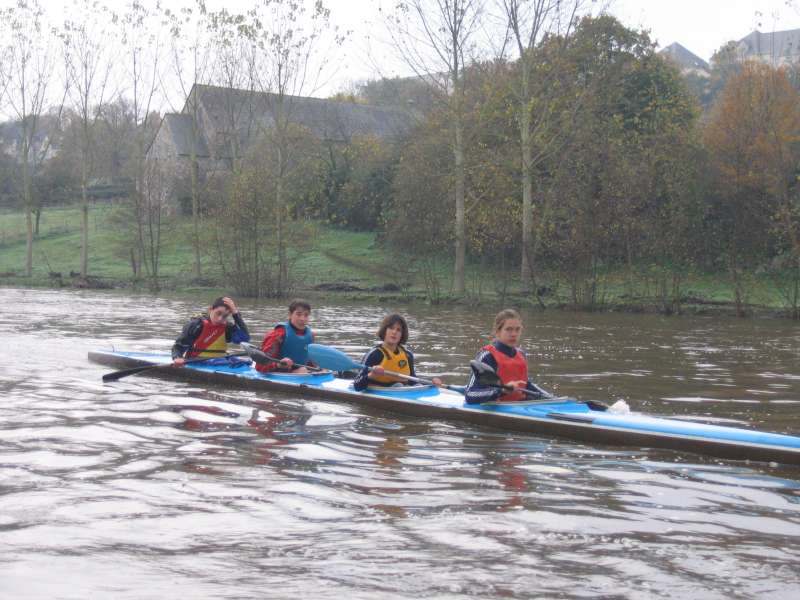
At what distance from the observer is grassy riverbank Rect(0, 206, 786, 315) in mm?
23031

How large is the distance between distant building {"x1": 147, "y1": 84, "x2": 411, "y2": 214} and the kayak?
29091mm

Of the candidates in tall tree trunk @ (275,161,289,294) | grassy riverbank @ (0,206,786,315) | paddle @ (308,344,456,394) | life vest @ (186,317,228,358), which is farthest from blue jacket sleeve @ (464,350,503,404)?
tall tree trunk @ (275,161,289,294)

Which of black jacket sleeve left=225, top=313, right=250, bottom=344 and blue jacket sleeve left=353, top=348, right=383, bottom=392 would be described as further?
black jacket sleeve left=225, top=313, right=250, bottom=344

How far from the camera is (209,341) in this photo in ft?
36.8

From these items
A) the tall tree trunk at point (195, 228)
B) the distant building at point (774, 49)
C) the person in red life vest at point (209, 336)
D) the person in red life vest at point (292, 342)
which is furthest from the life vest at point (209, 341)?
the tall tree trunk at point (195, 228)

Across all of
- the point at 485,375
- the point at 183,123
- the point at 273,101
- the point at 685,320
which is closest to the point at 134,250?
the point at 273,101

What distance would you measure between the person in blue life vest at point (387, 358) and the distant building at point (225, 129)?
A: 1169 inches

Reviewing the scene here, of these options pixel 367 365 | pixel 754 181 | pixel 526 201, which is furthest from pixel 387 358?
pixel 526 201

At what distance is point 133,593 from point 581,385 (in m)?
7.60

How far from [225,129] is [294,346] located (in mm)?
36880

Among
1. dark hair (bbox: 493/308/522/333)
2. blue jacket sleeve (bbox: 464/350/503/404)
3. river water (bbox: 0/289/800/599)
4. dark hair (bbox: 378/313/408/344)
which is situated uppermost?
dark hair (bbox: 493/308/522/333)

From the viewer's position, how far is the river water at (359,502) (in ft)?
14.0

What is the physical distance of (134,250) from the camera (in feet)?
118

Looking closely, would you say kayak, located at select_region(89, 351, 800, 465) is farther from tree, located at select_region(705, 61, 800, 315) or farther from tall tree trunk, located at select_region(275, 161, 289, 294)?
tall tree trunk, located at select_region(275, 161, 289, 294)
